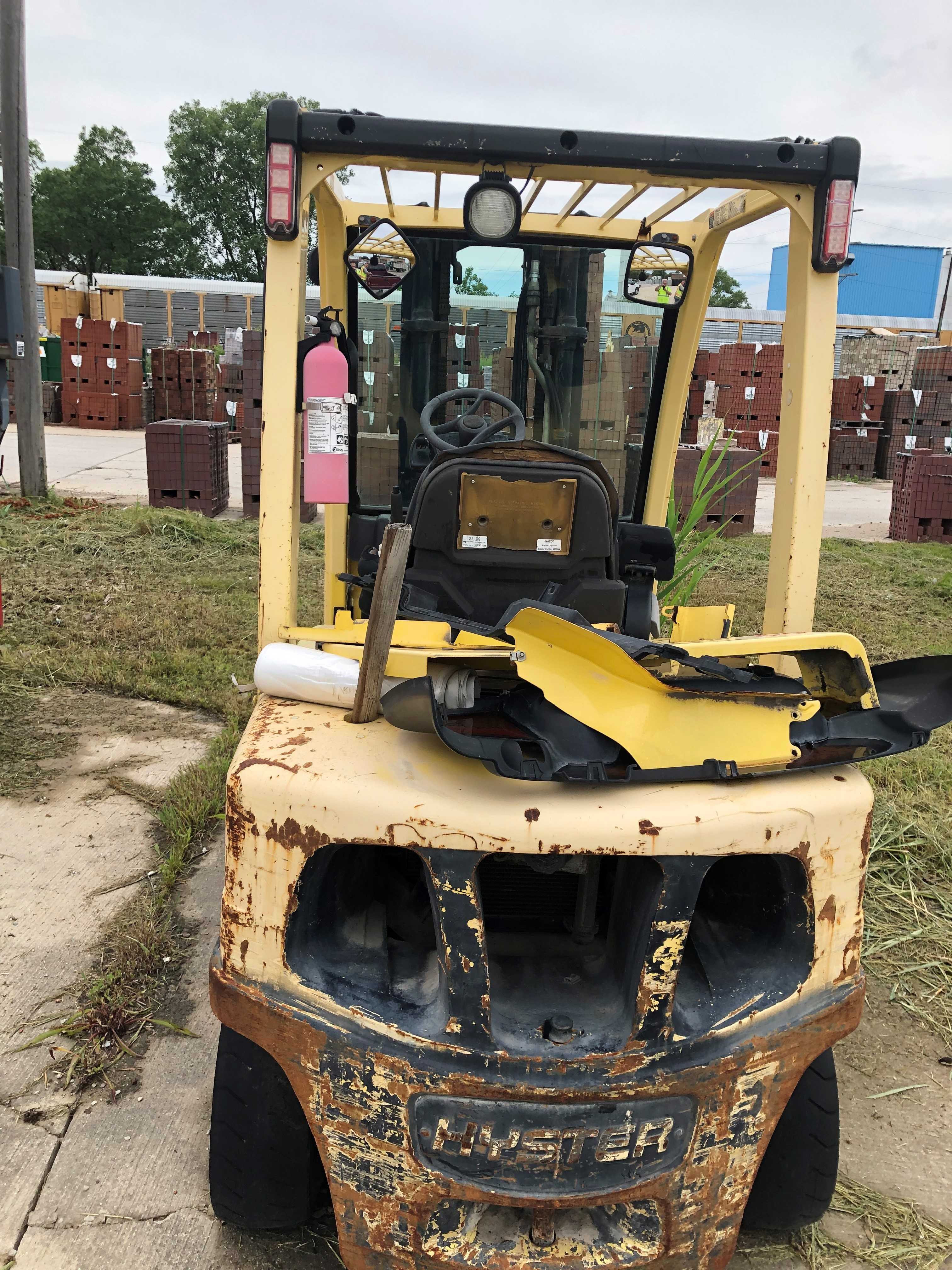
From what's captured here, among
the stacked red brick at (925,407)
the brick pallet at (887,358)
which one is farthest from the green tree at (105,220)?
the stacked red brick at (925,407)

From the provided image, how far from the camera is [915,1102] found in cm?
275

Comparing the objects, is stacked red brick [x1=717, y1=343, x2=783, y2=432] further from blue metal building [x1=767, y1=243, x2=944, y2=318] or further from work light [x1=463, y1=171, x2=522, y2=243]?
blue metal building [x1=767, y1=243, x2=944, y2=318]

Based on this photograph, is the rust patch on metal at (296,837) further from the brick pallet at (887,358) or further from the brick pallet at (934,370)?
the brick pallet at (887,358)

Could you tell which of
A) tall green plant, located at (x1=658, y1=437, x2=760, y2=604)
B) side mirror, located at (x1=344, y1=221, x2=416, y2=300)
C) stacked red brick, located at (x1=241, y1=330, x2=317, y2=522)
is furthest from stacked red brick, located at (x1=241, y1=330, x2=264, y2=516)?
side mirror, located at (x1=344, y1=221, x2=416, y2=300)

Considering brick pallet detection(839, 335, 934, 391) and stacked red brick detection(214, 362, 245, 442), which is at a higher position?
brick pallet detection(839, 335, 934, 391)

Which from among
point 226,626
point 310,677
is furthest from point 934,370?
point 310,677

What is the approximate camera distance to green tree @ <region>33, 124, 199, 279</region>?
43.7 metres

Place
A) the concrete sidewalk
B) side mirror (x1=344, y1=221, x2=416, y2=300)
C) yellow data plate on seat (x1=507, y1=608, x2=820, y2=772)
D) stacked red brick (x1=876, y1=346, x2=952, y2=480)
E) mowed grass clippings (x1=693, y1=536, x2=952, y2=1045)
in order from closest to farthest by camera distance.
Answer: yellow data plate on seat (x1=507, y1=608, x2=820, y2=772) → side mirror (x1=344, y1=221, x2=416, y2=300) → mowed grass clippings (x1=693, y1=536, x2=952, y2=1045) → the concrete sidewalk → stacked red brick (x1=876, y1=346, x2=952, y2=480)

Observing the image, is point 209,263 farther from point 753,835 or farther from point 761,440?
point 753,835

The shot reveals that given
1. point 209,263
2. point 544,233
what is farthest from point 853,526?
point 209,263

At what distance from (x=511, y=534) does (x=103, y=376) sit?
20.0 m

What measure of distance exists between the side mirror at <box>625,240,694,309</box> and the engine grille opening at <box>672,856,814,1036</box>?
6.36 feet

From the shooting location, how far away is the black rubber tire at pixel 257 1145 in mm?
2057

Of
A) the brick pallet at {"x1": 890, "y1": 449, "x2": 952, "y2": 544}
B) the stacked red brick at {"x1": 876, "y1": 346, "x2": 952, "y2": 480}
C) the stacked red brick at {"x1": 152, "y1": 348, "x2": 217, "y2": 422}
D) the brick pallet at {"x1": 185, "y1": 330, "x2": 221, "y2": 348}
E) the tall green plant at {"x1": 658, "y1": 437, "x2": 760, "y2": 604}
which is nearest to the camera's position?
the tall green plant at {"x1": 658, "y1": 437, "x2": 760, "y2": 604}
